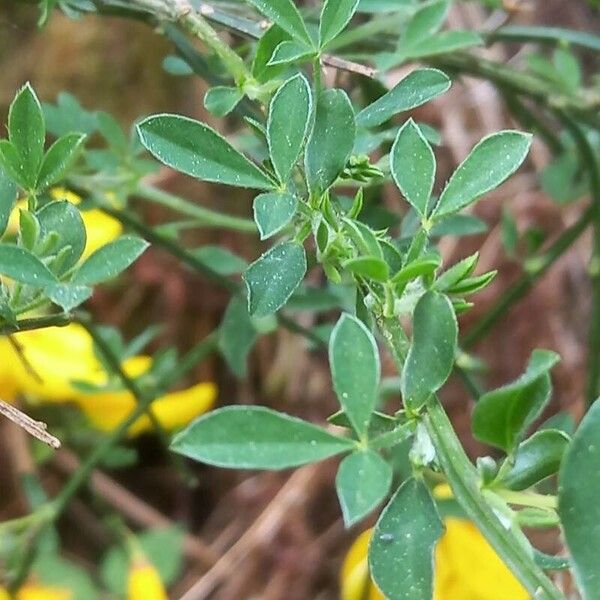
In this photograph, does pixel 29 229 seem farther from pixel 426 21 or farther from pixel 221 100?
pixel 426 21

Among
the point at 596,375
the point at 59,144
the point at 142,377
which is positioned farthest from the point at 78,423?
the point at 59,144

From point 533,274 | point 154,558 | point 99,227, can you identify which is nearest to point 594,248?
point 533,274

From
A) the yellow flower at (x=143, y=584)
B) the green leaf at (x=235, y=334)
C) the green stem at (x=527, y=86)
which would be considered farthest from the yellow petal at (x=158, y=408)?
the green stem at (x=527, y=86)

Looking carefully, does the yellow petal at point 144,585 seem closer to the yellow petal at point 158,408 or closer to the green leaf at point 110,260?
the yellow petal at point 158,408

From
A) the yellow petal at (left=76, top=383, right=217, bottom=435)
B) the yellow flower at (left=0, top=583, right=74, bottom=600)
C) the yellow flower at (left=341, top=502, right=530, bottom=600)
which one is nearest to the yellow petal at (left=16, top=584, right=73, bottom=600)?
the yellow flower at (left=0, top=583, right=74, bottom=600)

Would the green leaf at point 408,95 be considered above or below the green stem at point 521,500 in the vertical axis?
above

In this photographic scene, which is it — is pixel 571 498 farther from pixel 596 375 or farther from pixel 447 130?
pixel 447 130

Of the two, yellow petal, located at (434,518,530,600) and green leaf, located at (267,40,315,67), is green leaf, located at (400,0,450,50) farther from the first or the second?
yellow petal, located at (434,518,530,600)
